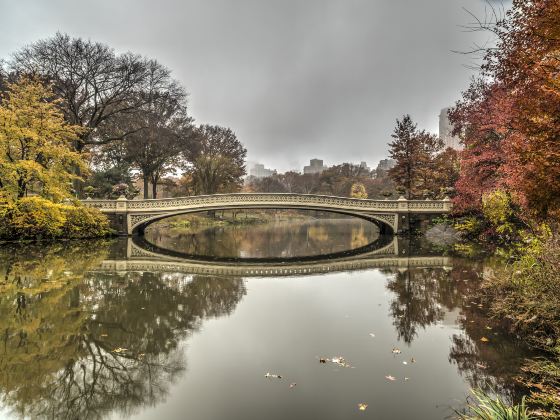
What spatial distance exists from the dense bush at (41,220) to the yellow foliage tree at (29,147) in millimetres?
652

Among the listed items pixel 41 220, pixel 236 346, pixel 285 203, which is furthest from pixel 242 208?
pixel 236 346

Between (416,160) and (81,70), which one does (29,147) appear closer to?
(81,70)

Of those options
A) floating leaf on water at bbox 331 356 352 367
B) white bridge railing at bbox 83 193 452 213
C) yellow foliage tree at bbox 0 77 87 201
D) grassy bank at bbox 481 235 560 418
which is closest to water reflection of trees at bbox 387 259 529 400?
grassy bank at bbox 481 235 560 418

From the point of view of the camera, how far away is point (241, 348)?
479 centimetres

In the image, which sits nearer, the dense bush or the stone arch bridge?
the dense bush

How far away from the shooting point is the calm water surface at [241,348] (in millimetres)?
3439

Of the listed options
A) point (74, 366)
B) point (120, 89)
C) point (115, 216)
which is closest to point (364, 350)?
point (74, 366)

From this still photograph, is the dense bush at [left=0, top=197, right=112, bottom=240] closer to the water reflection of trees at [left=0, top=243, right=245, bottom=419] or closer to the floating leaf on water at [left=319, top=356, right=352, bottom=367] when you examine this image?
the water reflection of trees at [left=0, top=243, right=245, bottom=419]

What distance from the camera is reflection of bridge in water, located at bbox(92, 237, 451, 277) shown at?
10.9 metres

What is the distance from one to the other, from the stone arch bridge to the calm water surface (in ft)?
39.3

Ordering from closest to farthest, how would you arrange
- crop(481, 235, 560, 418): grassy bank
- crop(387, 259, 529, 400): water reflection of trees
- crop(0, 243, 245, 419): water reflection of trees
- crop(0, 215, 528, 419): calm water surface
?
crop(0, 215, 528, 419): calm water surface
crop(0, 243, 245, 419): water reflection of trees
crop(481, 235, 560, 418): grassy bank
crop(387, 259, 529, 400): water reflection of trees

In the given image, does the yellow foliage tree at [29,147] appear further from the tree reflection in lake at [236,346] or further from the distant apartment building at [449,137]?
the distant apartment building at [449,137]

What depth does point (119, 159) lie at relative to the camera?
101 feet

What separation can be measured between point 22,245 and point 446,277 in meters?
16.4
